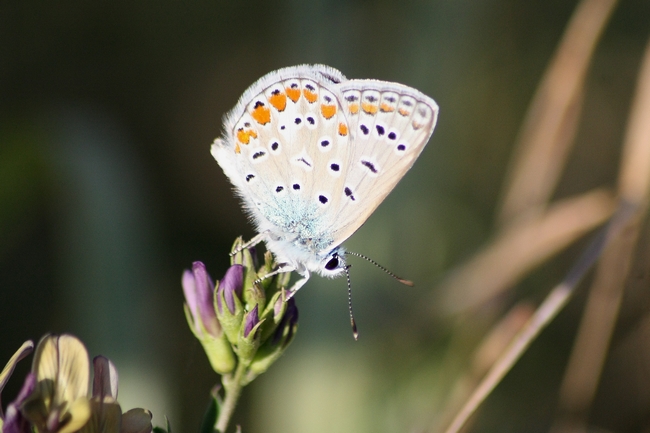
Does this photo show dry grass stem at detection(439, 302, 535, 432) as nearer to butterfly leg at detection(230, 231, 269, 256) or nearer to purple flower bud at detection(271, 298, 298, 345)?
butterfly leg at detection(230, 231, 269, 256)

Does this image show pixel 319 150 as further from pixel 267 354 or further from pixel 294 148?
pixel 267 354

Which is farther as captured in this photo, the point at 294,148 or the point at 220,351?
the point at 294,148

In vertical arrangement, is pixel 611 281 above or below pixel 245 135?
below

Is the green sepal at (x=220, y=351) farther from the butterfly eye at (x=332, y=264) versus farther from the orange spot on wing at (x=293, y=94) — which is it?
the orange spot on wing at (x=293, y=94)

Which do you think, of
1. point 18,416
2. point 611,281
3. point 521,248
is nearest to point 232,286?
point 18,416

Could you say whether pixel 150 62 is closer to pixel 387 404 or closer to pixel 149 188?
pixel 149 188

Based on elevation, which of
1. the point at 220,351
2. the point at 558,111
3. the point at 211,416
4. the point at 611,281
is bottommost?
the point at 211,416

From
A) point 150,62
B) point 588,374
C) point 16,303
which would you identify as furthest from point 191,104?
point 588,374

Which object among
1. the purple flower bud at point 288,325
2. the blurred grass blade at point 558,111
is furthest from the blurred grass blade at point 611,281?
the purple flower bud at point 288,325
